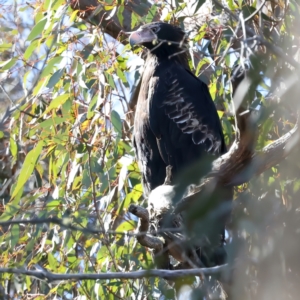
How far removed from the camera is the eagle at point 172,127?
3100mm

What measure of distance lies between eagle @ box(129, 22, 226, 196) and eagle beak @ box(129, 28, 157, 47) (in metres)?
0.01

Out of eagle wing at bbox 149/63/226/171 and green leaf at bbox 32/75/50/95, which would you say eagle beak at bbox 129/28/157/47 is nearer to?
eagle wing at bbox 149/63/226/171

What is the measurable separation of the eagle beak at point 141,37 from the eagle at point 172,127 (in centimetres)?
1

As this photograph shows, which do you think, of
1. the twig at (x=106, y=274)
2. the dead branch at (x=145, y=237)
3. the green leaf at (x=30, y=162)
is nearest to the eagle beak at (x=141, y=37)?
the green leaf at (x=30, y=162)

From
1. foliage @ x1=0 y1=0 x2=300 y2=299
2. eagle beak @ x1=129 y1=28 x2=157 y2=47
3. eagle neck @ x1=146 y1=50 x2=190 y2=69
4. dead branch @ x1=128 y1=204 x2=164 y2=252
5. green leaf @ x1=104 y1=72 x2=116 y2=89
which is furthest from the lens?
eagle neck @ x1=146 y1=50 x2=190 y2=69

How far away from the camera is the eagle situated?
310 cm

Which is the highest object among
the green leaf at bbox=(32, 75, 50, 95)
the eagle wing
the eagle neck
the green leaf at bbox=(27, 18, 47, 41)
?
the green leaf at bbox=(27, 18, 47, 41)

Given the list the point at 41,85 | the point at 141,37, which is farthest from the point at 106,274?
the point at 141,37

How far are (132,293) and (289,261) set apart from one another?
183 centimetres

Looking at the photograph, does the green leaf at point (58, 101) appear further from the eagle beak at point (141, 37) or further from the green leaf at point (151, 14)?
the green leaf at point (151, 14)

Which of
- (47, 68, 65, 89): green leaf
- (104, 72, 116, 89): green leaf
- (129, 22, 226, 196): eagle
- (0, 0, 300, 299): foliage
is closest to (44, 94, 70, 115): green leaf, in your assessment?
(0, 0, 300, 299): foliage

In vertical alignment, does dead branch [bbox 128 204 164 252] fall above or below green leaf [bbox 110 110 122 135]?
below

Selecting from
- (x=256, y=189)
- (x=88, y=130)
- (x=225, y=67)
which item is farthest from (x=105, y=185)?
(x=256, y=189)

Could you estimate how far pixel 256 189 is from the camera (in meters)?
1.40
